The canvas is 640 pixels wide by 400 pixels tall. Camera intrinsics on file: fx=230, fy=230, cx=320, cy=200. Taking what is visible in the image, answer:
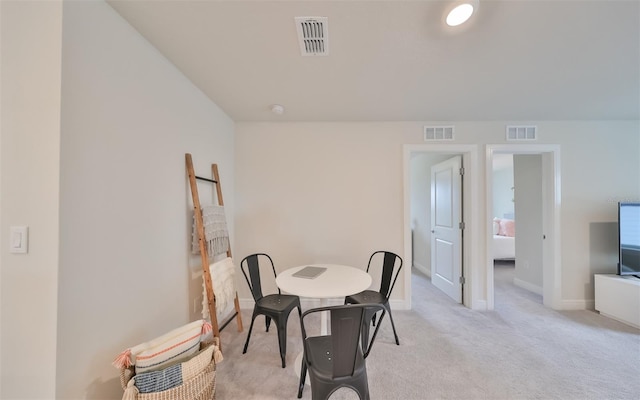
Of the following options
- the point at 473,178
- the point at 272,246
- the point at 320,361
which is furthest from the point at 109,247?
the point at 473,178

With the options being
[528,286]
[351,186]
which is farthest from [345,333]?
[528,286]

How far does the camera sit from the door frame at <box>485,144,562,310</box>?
2.83 m

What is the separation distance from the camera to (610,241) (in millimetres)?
2820

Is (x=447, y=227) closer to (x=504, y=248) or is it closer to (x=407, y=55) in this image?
(x=407, y=55)

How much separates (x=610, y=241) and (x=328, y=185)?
353 cm

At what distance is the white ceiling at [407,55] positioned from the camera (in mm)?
1276

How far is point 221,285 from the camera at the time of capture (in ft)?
6.74

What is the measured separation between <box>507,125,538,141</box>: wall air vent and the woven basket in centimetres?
383

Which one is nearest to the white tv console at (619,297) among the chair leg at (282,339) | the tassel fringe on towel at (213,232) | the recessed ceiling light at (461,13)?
the recessed ceiling light at (461,13)

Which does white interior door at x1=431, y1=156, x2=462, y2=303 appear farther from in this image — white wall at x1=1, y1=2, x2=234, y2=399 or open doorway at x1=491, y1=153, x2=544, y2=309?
white wall at x1=1, y1=2, x2=234, y2=399

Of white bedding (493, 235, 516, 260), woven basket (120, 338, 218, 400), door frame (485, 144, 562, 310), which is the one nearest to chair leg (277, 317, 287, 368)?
woven basket (120, 338, 218, 400)

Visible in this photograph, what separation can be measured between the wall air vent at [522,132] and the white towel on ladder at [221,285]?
3.61 meters

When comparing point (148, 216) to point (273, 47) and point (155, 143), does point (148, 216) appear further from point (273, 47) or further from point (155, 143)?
point (273, 47)

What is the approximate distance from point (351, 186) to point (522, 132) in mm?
2234
